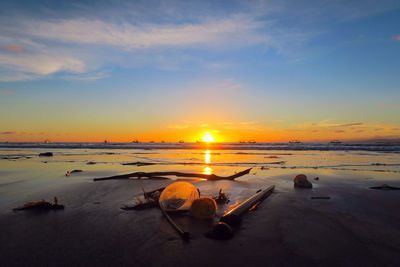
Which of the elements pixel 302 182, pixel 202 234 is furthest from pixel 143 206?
pixel 302 182

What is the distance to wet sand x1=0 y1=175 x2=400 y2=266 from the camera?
332 centimetres

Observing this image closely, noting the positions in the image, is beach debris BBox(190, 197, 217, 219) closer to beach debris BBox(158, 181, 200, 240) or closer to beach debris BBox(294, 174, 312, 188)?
beach debris BBox(158, 181, 200, 240)

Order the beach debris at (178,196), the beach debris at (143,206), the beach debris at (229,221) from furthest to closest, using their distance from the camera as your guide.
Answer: the beach debris at (143,206) < the beach debris at (178,196) < the beach debris at (229,221)

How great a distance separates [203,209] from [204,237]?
2.97ft

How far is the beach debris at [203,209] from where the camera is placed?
490 centimetres

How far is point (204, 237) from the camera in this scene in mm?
4012

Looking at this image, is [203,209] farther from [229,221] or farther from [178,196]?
[178,196]

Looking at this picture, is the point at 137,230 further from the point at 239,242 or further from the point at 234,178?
the point at 234,178

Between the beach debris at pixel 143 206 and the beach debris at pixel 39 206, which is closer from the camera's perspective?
the beach debris at pixel 39 206

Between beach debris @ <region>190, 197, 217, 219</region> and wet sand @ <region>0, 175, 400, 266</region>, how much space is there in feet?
0.69

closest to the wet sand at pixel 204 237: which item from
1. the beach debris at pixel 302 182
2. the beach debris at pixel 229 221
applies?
the beach debris at pixel 229 221

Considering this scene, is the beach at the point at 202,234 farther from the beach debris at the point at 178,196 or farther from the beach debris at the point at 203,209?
the beach debris at the point at 178,196

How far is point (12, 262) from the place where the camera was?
10.5 ft

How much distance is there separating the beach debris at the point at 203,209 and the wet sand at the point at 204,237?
210 mm
